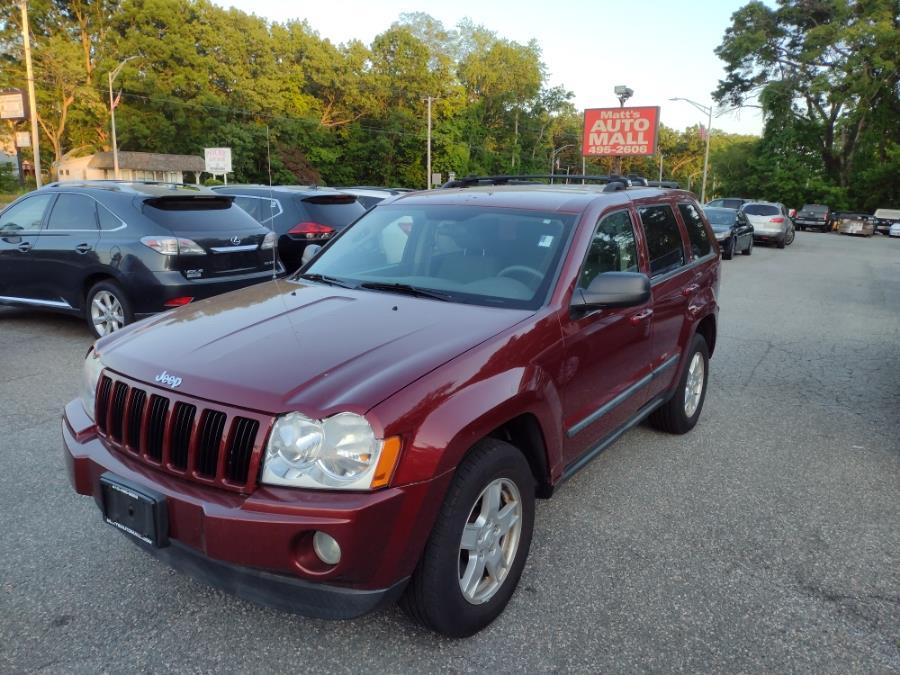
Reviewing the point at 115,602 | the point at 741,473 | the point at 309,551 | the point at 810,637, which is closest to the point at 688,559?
the point at 810,637

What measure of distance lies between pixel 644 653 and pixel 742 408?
11.8 ft

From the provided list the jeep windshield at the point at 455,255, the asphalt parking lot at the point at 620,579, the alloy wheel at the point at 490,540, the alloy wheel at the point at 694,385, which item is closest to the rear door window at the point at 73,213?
the asphalt parking lot at the point at 620,579

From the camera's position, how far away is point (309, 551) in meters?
2.29

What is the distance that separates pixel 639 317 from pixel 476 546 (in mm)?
1768

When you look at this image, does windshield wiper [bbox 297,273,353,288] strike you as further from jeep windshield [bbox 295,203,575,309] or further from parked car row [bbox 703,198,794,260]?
parked car row [bbox 703,198,794,260]

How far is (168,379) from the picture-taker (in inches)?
102

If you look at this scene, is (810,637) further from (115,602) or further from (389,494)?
(115,602)

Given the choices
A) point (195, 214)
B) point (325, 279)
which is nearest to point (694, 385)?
point (325, 279)

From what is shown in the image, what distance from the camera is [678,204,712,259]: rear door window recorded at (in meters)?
5.02

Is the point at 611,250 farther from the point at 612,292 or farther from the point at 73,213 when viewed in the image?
the point at 73,213

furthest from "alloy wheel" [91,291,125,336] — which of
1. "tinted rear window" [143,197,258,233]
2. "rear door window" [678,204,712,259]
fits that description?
"rear door window" [678,204,712,259]

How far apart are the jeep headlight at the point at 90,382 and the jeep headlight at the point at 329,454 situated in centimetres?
106

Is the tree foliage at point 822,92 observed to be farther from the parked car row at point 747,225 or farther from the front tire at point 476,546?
the front tire at point 476,546

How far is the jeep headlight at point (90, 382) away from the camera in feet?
9.58
